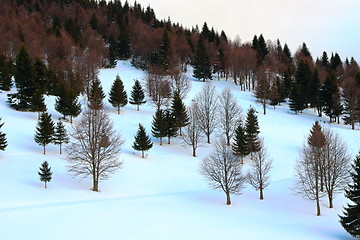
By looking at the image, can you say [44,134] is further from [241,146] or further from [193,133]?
[241,146]

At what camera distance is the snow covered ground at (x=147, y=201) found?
17547 millimetres

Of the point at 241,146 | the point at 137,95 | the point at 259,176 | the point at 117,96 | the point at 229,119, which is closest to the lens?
the point at 259,176

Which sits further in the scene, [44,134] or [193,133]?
[193,133]

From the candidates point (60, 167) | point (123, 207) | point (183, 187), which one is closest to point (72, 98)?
point (60, 167)

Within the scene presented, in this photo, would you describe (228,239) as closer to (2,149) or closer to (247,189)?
(247,189)

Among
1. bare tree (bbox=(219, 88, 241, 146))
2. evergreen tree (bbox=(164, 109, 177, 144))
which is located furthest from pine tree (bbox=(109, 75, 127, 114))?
bare tree (bbox=(219, 88, 241, 146))

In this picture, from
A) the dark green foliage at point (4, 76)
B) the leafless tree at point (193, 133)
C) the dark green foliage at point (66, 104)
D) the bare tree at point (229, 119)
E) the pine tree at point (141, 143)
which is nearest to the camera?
the pine tree at point (141, 143)

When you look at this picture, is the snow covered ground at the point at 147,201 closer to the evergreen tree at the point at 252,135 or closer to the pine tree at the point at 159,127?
the pine tree at the point at 159,127

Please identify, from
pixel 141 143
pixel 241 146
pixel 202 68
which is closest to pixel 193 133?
pixel 241 146

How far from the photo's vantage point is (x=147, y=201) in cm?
2459

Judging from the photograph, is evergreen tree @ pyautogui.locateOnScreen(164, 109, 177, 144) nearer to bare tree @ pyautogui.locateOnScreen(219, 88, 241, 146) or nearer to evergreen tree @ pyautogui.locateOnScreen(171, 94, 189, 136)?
evergreen tree @ pyautogui.locateOnScreen(171, 94, 189, 136)

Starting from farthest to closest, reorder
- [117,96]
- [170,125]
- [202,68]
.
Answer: [202,68], [117,96], [170,125]

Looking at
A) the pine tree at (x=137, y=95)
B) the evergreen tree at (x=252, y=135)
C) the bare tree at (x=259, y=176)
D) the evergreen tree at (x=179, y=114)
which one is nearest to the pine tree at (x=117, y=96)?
the pine tree at (x=137, y=95)

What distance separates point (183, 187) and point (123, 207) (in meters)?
10.1
